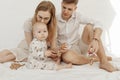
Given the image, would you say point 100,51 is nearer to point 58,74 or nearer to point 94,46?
point 94,46

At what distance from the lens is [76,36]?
2086mm

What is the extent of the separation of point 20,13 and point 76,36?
0.79 metres

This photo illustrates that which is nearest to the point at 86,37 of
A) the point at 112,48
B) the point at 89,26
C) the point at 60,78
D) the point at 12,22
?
the point at 89,26

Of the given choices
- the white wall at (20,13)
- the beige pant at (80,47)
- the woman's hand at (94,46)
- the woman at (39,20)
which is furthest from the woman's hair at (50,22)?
the white wall at (20,13)

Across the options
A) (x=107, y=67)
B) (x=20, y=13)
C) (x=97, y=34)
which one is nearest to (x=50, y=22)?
(x=97, y=34)

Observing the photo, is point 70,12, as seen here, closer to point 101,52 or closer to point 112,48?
point 101,52

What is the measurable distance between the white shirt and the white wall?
23.8 inches

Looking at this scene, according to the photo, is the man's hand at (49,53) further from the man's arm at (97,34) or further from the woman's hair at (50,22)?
the man's arm at (97,34)

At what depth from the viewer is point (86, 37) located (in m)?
2.02

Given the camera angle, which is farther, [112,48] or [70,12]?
[112,48]

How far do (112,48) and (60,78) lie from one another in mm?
1062

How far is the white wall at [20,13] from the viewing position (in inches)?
103

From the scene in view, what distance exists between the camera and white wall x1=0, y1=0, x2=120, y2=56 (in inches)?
103

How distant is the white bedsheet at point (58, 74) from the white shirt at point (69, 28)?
30 centimetres
